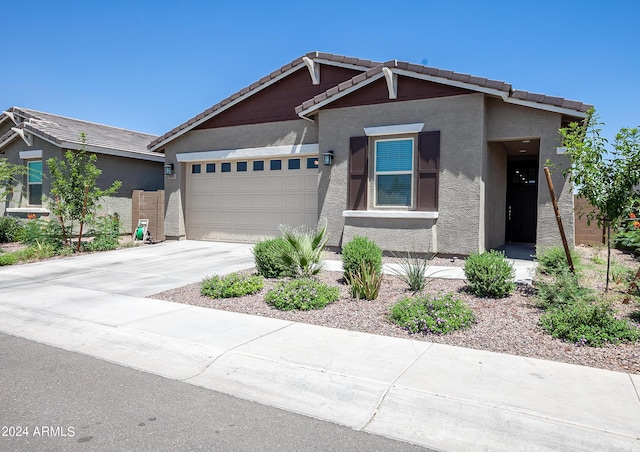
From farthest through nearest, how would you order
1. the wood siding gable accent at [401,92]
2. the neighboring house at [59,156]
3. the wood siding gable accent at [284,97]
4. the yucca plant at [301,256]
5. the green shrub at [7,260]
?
the neighboring house at [59,156] → the wood siding gable accent at [284,97] → the green shrub at [7,260] → the wood siding gable accent at [401,92] → the yucca plant at [301,256]

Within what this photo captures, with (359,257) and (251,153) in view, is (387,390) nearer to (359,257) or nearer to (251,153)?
(359,257)

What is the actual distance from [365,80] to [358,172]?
2.31 m

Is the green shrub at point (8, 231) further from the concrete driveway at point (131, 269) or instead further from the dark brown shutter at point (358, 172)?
the dark brown shutter at point (358, 172)

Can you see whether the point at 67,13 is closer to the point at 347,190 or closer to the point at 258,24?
the point at 258,24

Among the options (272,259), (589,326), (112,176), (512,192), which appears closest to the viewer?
(589,326)

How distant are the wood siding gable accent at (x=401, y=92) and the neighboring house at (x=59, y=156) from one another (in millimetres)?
10115

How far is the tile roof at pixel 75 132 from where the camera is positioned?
667 inches

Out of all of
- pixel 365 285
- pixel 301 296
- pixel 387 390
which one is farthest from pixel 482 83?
pixel 387 390

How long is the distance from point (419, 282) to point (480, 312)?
4.47ft

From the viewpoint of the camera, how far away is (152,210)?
634 inches

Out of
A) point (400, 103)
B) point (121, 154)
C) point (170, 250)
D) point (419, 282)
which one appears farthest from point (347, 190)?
point (121, 154)

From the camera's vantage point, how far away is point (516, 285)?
803 centimetres

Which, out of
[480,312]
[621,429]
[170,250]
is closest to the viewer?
[621,429]

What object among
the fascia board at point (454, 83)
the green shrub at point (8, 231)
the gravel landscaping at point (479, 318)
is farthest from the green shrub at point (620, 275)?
the green shrub at point (8, 231)
